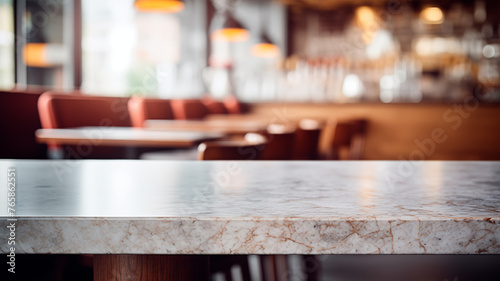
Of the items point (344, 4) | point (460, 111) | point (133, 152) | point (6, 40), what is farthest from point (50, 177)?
point (344, 4)

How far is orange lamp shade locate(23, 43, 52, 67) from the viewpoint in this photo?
566 cm

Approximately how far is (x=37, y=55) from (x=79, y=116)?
8.22ft

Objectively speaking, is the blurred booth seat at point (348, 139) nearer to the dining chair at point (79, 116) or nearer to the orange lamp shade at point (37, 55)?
→ the dining chair at point (79, 116)

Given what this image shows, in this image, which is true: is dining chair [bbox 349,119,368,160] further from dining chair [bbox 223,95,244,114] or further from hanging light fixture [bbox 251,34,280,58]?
hanging light fixture [bbox 251,34,280,58]

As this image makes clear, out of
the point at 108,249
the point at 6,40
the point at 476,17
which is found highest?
the point at 476,17

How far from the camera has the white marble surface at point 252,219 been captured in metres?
0.43

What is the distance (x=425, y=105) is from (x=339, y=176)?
5.07 m

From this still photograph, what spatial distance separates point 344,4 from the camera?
9.71 meters

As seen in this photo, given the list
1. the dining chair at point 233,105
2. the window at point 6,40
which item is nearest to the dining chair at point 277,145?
the window at point 6,40

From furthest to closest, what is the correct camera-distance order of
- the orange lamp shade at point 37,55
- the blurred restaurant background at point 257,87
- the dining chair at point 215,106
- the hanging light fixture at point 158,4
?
the dining chair at point 215,106 → the orange lamp shade at point 37,55 → the hanging light fixture at point 158,4 → the blurred restaurant background at point 257,87

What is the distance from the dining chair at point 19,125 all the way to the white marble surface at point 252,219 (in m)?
3.07

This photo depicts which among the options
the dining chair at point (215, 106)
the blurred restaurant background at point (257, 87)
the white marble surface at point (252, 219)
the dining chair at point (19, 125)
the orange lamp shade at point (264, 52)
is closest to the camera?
the white marble surface at point (252, 219)

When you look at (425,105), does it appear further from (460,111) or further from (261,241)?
(261,241)

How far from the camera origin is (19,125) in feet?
11.5
